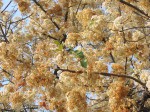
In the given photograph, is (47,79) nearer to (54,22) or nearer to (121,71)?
(121,71)

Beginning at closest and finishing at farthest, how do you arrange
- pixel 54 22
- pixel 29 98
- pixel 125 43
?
pixel 125 43 < pixel 29 98 < pixel 54 22

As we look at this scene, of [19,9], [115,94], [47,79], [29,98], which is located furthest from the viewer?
[19,9]

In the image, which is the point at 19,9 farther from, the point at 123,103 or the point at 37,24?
the point at 123,103

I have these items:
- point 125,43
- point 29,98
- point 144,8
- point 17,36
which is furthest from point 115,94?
point 17,36

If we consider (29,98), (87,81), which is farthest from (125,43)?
(29,98)

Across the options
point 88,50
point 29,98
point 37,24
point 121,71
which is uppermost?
point 37,24

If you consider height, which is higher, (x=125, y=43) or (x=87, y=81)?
(x=125, y=43)

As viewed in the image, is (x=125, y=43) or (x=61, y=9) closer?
(x=125, y=43)
